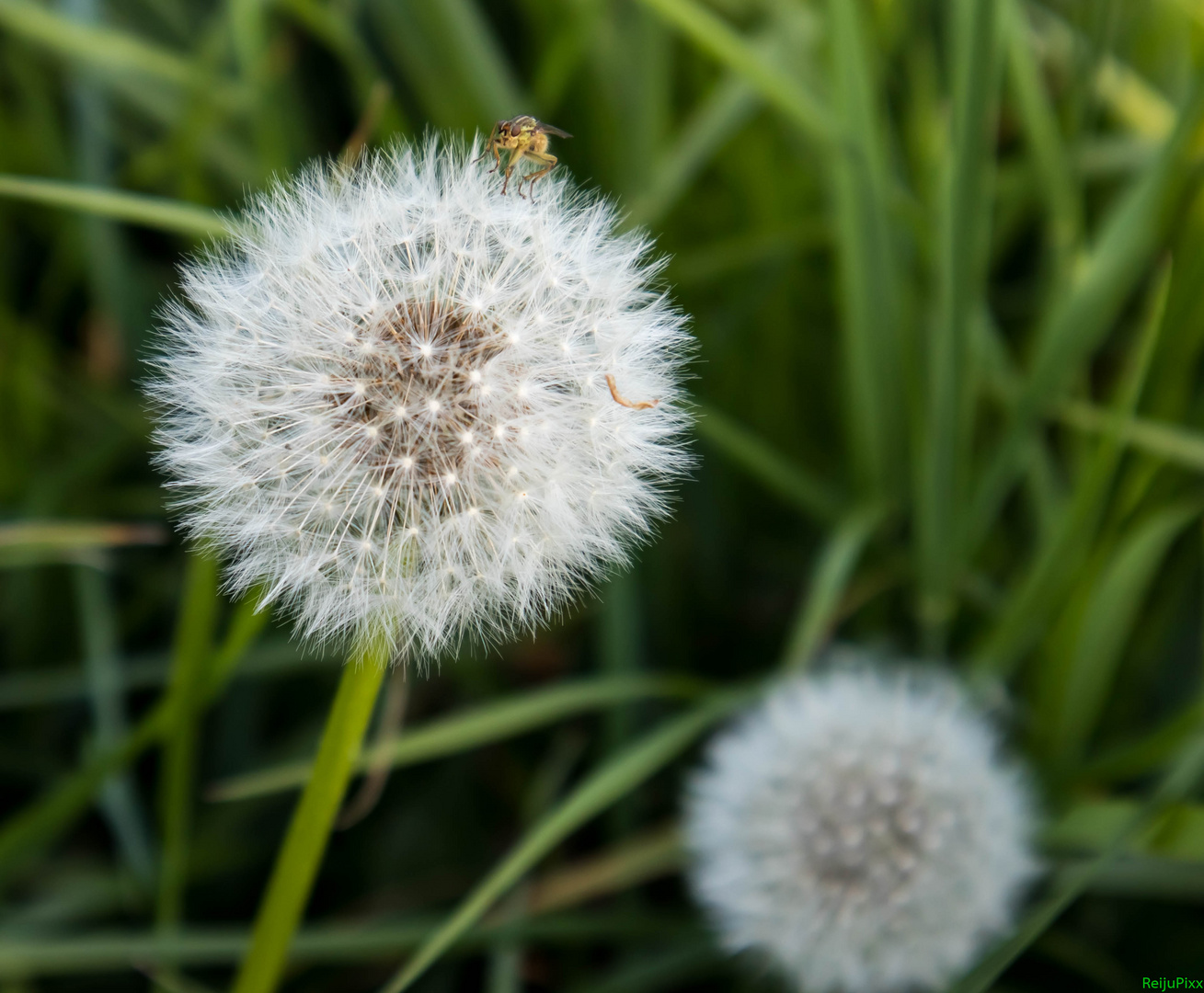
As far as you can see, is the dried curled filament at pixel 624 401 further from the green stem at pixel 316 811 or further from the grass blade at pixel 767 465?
the grass blade at pixel 767 465

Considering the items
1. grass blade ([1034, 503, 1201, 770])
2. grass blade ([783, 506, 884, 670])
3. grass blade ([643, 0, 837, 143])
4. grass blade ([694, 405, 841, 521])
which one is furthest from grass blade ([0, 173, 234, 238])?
grass blade ([1034, 503, 1201, 770])

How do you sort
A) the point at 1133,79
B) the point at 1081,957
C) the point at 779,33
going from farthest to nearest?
1. the point at 1133,79
2. the point at 779,33
3. the point at 1081,957

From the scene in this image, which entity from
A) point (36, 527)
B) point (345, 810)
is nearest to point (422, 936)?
point (345, 810)

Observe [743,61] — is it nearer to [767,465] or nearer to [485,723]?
[767,465]

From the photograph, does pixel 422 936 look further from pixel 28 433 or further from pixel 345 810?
pixel 28 433

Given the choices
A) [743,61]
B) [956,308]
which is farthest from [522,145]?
[956,308]
